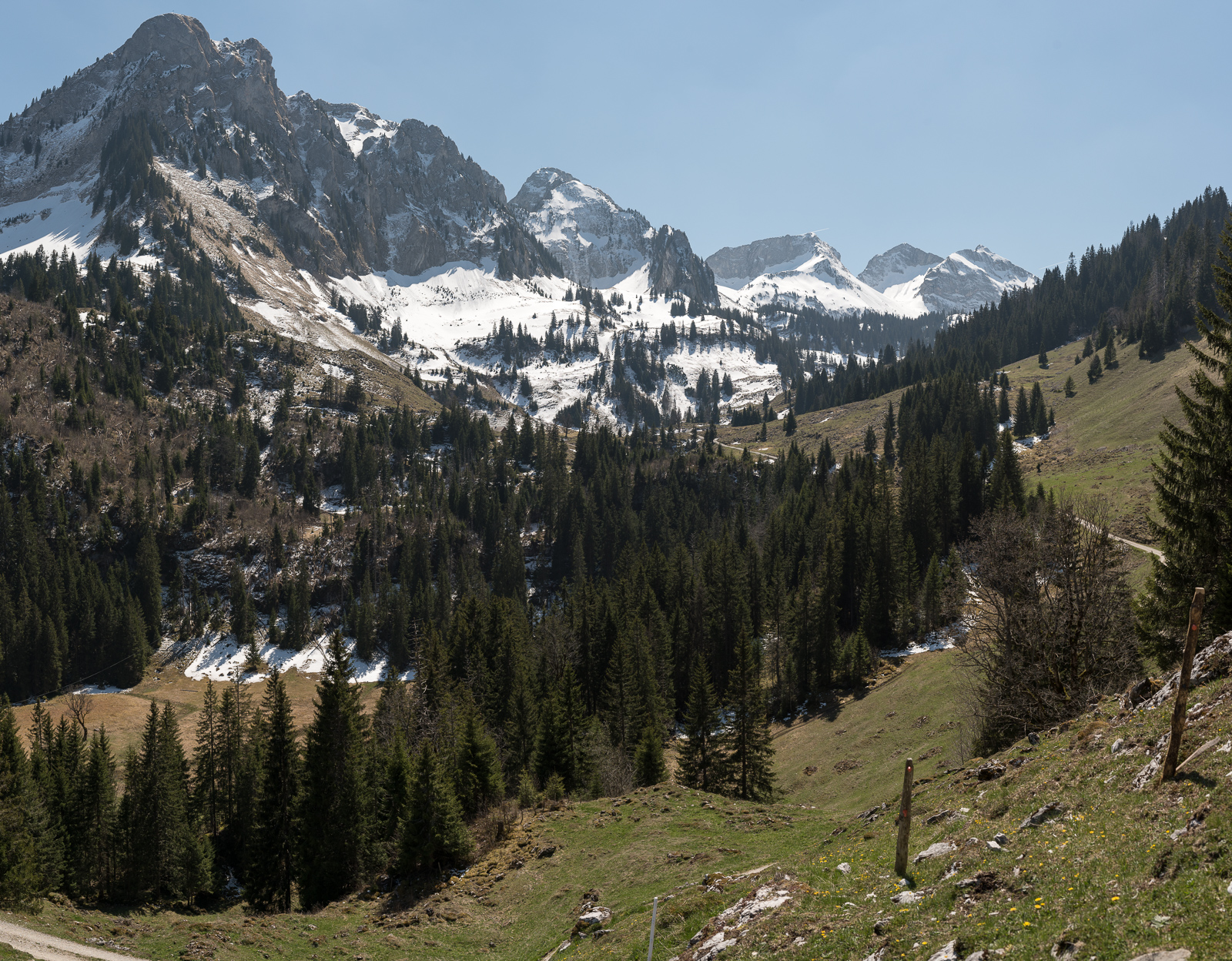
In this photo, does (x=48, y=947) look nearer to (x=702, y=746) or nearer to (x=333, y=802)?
(x=333, y=802)

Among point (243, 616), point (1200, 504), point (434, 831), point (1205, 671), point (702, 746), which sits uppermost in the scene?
point (1200, 504)

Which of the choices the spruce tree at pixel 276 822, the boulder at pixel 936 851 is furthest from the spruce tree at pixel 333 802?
the boulder at pixel 936 851

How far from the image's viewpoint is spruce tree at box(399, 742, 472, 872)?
37.8 meters

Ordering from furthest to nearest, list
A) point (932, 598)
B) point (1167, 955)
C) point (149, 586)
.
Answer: point (149, 586) < point (932, 598) < point (1167, 955)

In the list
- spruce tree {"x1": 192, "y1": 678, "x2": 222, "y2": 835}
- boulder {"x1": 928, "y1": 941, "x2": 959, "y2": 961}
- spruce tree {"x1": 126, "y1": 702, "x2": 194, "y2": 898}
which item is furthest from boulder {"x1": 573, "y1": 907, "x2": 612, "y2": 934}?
spruce tree {"x1": 192, "y1": 678, "x2": 222, "y2": 835}

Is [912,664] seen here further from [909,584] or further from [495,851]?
[495,851]

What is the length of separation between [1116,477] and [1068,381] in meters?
78.3

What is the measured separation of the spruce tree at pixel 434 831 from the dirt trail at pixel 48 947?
41.6ft

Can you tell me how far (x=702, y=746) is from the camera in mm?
59031

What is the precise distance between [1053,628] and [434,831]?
3358 centimetres

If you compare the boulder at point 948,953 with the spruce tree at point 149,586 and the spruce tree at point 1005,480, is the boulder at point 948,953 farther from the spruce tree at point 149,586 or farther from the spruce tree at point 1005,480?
the spruce tree at point 149,586

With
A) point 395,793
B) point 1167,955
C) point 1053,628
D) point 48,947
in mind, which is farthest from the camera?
point 395,793

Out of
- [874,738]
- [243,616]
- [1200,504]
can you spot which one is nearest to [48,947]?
[1200,504]

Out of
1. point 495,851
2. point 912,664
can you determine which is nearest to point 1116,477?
point 912,664
